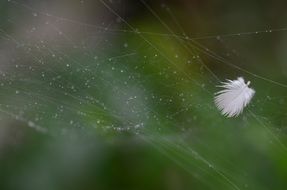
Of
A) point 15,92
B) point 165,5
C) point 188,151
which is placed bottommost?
point 15,92

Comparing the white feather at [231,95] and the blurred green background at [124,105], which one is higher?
the white feather at [231,95]

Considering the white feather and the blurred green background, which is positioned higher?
the white feather

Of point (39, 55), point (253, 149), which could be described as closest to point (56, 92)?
point (39, 55)

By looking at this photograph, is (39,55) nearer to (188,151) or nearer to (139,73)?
(139,73)

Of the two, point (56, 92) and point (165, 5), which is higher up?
point (165, 5)
